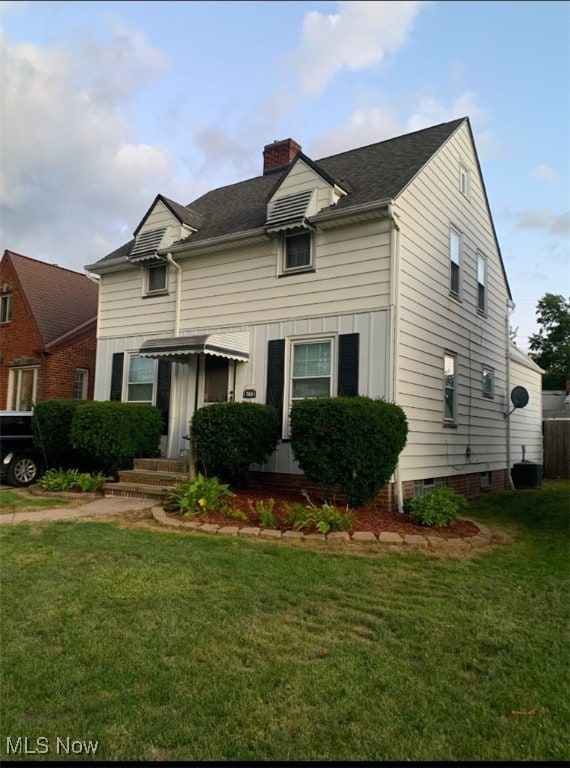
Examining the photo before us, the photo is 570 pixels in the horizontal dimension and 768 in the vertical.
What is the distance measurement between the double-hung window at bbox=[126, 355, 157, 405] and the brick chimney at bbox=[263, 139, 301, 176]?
6.19 metres

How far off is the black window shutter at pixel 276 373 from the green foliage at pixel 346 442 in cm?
222

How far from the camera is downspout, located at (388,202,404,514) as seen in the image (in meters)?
8.61

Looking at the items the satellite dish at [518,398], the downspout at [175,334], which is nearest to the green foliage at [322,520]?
the downspout at [175,334]

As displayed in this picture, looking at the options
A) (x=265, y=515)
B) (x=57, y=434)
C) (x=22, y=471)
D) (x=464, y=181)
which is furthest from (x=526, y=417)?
(x=22, y=471)

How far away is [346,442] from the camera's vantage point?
728 cm

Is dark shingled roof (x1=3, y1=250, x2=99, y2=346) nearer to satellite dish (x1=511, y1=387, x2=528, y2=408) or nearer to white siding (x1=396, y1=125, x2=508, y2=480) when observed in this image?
white siding (x1=396, y1=125, x2=508, y2=480)

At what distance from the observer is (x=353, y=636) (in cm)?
353

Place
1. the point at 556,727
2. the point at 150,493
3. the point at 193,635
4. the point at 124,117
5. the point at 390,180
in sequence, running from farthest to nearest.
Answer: the point at 390,180 → the point at 150,493 → the point at 124,117 → the point at 193,635 → the point at 556,727

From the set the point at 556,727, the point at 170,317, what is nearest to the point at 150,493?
the point at 170,317

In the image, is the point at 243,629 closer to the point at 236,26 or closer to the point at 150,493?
the point at 236,26

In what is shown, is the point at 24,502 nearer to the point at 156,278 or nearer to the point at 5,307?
the point at 156,278

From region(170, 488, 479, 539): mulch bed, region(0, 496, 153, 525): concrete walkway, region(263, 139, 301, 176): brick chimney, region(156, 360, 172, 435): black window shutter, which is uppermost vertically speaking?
region(263, 139, 301, 176): brick chimney

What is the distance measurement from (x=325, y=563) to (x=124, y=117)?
6497 millimetres

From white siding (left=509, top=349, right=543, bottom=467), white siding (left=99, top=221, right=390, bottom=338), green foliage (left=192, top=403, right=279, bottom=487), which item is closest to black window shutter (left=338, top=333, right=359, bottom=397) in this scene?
white siding (left=99, top=221, right=390, bottom=338)
